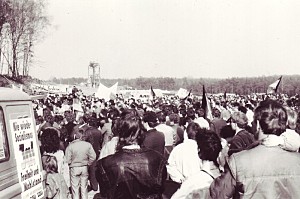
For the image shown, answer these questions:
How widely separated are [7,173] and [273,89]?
20.5 meters

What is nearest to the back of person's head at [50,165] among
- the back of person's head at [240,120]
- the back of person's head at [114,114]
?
the back of person's head at [240,120]

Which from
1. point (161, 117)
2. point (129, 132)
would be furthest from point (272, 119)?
point (161, 117)

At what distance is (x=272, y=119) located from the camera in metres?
3.80

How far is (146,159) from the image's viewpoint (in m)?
4.99

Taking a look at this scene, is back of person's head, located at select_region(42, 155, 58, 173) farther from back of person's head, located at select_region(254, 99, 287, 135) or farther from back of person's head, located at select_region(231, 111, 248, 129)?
back of person's head, located at select_region(254, 99, 287, 135)

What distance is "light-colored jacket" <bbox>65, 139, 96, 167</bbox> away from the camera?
9.67 m

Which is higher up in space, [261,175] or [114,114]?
[261,175]

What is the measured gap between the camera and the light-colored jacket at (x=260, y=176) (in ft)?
11.7

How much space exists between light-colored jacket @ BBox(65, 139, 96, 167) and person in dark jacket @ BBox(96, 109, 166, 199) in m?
4.68

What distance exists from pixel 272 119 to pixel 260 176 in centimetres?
45

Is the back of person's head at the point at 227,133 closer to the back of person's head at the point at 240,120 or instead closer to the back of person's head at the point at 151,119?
the back of person's head at the point at 240,120

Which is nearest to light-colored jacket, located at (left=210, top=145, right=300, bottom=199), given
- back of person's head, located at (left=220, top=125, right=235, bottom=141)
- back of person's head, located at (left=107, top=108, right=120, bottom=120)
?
back of person's head, located at (left=220, top=125, right=235, bottom=141)

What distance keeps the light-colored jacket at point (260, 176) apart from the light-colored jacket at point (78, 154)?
6.29 metres

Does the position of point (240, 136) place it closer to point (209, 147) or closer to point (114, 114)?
point (209, 147)
